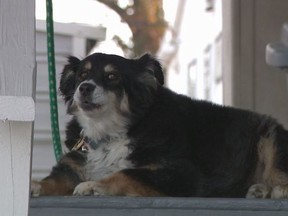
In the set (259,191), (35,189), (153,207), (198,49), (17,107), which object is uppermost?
(17,107)

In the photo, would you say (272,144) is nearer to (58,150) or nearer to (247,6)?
(58,150)

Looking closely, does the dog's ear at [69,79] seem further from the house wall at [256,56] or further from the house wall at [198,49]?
the house wall at [198,49]

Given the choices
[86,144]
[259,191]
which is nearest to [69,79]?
[86,144]

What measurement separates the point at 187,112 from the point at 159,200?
61.2 inches

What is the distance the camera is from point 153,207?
349cm

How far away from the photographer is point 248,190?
4723mm

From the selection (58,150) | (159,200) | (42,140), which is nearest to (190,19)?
(42,140)

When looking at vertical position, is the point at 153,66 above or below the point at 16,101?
below

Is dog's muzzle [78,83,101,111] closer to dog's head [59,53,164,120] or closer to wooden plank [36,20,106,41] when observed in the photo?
dog's head [59,53,164,120]

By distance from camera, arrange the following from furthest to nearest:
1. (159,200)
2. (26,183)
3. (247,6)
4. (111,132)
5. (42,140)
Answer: (42,140), (247,6), (111,132), (159,200), (26,183)

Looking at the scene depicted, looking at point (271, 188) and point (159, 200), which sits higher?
point (159, 200)

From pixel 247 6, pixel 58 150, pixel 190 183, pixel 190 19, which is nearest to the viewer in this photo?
pixel 190 183

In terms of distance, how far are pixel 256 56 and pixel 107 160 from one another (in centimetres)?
248

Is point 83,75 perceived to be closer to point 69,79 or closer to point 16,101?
point 69,79
